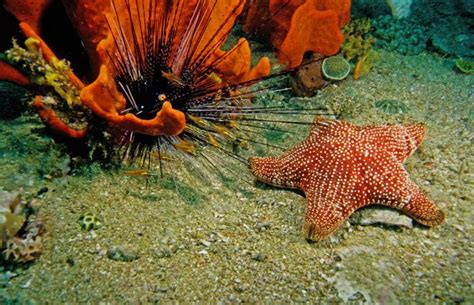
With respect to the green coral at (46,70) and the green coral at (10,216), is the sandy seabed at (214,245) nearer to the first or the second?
the green coral at (10,216)

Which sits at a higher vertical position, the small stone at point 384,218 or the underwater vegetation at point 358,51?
the underwater vegetation at point 358,51

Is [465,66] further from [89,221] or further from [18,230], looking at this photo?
[18,230]

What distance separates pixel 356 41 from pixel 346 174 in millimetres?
3100

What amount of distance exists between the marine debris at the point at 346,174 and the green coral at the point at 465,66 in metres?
2.73

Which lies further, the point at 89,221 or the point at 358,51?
the point at 358,51

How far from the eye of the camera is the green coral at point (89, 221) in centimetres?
288

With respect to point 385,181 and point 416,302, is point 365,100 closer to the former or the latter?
point 385,181

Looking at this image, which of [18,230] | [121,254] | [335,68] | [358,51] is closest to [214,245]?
[121,254]

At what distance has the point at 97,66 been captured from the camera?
3.40 meters

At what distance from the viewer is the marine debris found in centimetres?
312

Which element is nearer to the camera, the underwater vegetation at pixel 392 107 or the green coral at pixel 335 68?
the underwater vegetation at pixel 392 107

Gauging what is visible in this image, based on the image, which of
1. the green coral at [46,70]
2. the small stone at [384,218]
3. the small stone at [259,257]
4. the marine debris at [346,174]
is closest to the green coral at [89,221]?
the green coral at [46,70]

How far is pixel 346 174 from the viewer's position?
10.6 ft

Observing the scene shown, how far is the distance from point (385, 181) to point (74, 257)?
8.73 feet
